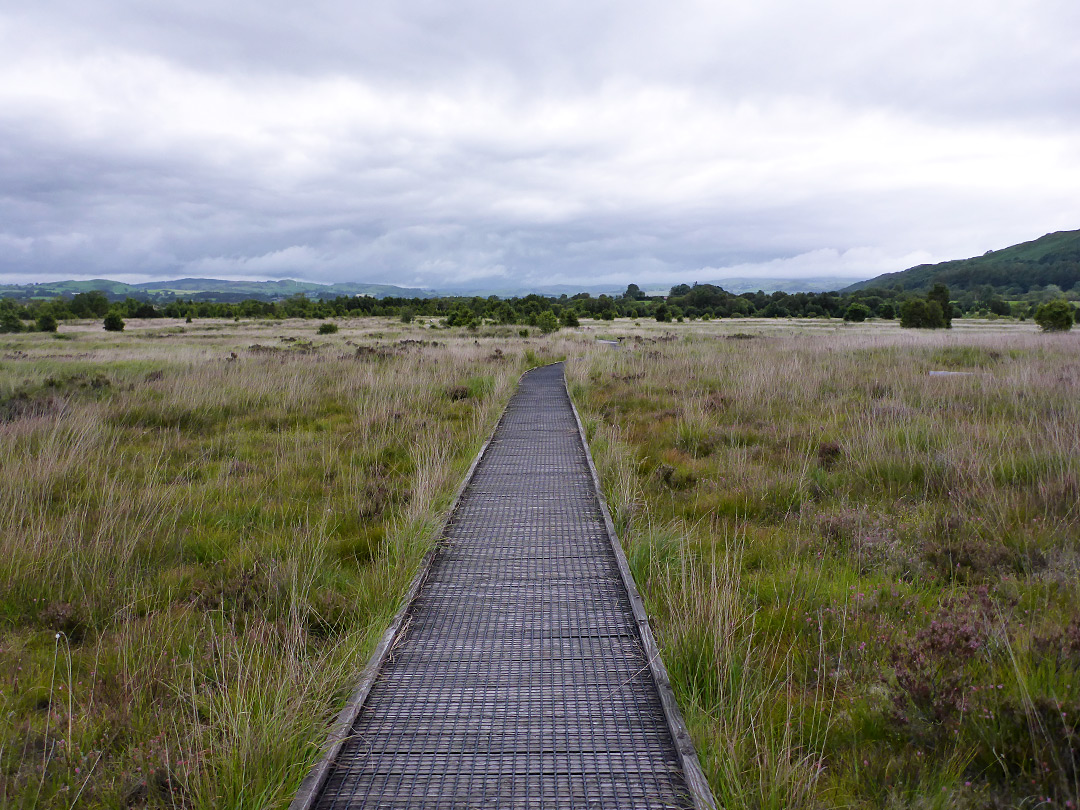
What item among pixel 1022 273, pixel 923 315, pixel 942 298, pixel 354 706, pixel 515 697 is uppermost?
pixel 1022 273

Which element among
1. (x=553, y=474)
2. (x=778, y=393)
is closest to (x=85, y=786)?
(x=553, y=474)

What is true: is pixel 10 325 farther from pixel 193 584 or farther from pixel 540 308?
pixel 193 584

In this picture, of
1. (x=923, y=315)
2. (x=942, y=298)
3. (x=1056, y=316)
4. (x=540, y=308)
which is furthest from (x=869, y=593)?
(x=942, y=298)

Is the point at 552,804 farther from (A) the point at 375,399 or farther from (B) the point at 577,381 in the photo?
(B) the point at 577,381

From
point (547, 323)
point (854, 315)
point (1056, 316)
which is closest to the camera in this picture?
point (1056, 316)

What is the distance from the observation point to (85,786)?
2.48m

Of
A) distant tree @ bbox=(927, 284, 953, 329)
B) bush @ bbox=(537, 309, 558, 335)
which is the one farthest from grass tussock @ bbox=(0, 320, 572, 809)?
distant tree @ bbox=(927, 284, 953, 329)

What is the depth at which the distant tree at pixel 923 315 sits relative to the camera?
4841 centimetres

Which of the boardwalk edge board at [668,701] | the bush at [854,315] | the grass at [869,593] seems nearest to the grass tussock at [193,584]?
the boardwalk edge board at [668,701]

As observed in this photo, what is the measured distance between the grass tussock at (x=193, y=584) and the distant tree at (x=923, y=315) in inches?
2055

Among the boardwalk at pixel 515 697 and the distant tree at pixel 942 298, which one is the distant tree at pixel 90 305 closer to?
the boardwalk at pixel 515 697

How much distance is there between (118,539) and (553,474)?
15.3ft

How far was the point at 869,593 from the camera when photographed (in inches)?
154

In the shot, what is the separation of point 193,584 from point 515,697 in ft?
9.25
